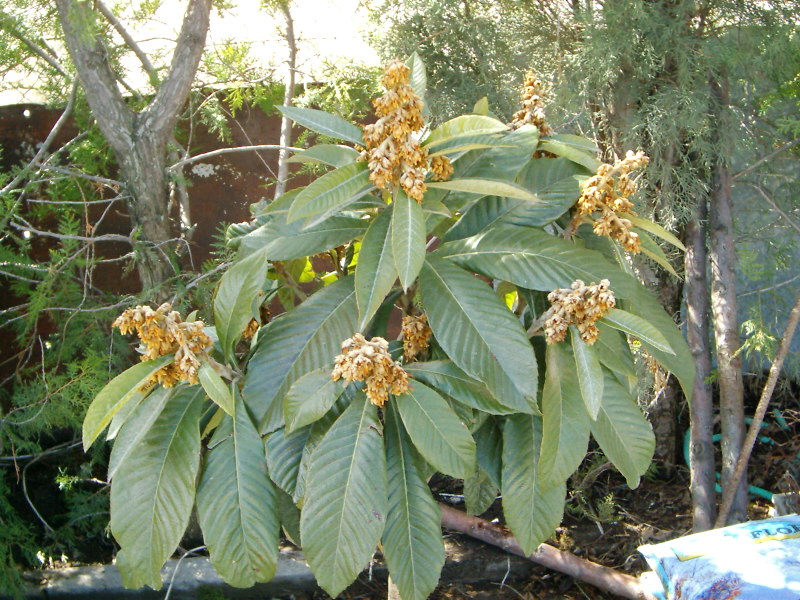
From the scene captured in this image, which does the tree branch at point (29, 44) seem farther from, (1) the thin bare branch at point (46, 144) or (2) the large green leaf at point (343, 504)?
(2) the large green leaf at point (343, 504)

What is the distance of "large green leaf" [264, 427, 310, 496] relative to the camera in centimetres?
139

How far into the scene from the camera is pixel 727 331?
8.69 ft

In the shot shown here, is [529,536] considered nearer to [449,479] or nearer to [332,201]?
[332,201]

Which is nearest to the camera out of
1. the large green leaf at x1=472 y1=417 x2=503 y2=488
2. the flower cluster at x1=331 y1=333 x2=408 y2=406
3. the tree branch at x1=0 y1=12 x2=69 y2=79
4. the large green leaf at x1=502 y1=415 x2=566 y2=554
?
the flower cluster at x1=331 y1=333 x2=408 y2=406

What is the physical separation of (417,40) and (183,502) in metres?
1.98

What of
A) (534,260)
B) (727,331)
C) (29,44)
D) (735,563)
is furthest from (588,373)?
(29,44)

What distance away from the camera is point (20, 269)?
295cm

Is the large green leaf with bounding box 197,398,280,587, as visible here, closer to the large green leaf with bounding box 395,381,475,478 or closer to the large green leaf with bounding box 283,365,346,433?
the large green leaf with bounding box 283,365,346,433

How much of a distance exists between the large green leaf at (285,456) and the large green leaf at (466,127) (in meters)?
0.58

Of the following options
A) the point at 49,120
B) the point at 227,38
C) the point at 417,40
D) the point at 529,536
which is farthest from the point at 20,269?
the point at 529,536

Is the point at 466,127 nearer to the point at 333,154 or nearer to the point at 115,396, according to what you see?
the point at 333,154

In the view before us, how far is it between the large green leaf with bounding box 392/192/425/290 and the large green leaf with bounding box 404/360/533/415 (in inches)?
8.4

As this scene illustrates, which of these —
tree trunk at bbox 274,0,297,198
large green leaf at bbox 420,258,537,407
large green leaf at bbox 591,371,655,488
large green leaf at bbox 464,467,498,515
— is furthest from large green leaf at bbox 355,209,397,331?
tree trunk at bbox 274,0,297,198

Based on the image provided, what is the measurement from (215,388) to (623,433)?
0.71 meters
